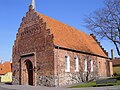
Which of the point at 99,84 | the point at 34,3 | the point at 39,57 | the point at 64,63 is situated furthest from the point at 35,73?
the point at 34,3

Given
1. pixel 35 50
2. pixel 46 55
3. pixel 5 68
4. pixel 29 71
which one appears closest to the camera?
pixel 46 55

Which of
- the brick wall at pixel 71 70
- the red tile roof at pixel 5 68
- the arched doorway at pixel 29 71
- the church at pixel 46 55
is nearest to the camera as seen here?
the brick wall at pixel 71 70

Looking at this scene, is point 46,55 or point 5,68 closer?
point 46,55

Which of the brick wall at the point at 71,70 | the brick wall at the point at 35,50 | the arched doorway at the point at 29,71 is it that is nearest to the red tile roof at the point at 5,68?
the brick wall at the point at 35,50

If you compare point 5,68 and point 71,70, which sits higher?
point 71,70

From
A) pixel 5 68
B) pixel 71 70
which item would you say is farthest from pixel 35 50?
pixel 5 68

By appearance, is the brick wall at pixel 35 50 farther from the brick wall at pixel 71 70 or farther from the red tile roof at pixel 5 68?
the red tile roof at pixel 5 68

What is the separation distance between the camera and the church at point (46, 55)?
28297mm

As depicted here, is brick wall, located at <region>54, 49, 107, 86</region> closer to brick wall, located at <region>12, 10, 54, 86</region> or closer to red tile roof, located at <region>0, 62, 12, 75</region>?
brick wall, located at <region>12, 10, 54, 86</region>

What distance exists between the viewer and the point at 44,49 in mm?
29391

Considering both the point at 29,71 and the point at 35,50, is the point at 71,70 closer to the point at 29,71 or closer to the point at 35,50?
the point at 35,50

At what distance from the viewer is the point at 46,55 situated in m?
28.9

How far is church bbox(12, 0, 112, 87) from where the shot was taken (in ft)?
92.8

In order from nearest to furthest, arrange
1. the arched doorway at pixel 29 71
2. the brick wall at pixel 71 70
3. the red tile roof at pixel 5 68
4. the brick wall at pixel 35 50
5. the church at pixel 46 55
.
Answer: the brick wall at pixel 71 70, the church at pixel 46 55, the brick wall at pixel 35 50, the arched doorway at pixel 29 71, the red tile roof at pixel 5 68
